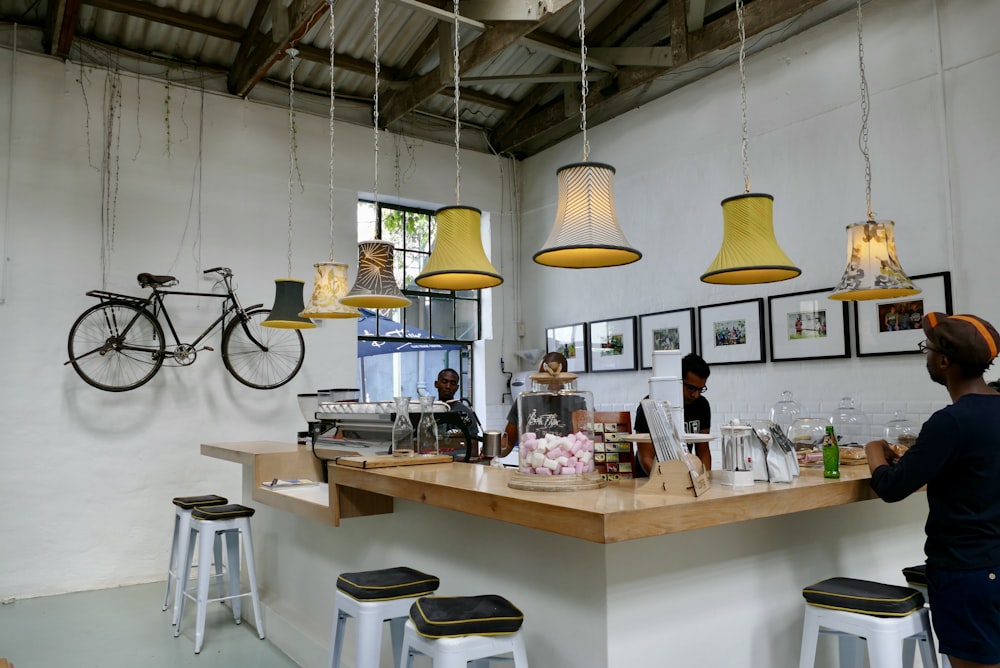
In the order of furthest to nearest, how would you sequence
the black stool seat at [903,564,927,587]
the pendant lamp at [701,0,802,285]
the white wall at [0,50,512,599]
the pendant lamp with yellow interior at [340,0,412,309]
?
the white wall at [0,50,512,599]
the pendant lamp with yellow interior at [340,0,412,309]
the pendant lamp at [701,0,802,285]
the black stool seat at [903,564,927,587]

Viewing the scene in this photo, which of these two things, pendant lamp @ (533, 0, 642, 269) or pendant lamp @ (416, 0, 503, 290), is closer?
pendant lamp @ (533, 0, 642, 269)

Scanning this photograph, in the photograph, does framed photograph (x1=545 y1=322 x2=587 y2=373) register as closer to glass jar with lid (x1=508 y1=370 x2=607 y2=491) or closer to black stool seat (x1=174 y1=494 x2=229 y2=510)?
black stool seat (x1=174 y1=494 x2=229 y2=510)

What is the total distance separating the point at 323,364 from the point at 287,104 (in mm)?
2417

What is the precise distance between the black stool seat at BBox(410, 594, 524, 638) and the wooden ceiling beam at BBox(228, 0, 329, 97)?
158 inches

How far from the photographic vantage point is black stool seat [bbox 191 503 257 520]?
4152mm

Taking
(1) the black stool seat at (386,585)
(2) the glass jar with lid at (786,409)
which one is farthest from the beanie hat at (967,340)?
(2) the glass jar with lid at (786,409)

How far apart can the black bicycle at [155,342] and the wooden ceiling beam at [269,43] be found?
5.24 ft

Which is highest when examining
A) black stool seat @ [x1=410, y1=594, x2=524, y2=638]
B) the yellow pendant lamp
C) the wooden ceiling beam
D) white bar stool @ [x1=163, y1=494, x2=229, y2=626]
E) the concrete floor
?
the wooden ceiling beam

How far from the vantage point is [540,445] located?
86.4 inches

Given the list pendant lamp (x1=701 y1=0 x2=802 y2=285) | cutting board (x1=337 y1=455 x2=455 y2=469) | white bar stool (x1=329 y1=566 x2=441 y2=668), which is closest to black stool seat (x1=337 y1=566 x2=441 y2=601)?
white bar stool (x1=329 y1=566 x2=441 y2=668)

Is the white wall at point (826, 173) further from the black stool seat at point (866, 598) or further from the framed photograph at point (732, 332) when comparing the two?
the black stool seat at point (866, 598)

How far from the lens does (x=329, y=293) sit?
14.0 feet

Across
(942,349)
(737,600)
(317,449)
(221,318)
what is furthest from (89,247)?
(942,349)

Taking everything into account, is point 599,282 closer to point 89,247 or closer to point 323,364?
point 323,364
